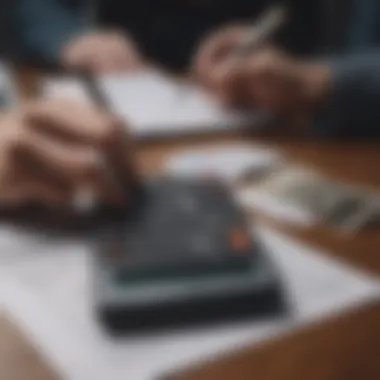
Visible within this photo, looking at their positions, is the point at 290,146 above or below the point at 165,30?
below

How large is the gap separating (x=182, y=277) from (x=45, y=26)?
41.4 inches

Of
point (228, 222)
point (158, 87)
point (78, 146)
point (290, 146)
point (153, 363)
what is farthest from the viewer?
point (158, 87)

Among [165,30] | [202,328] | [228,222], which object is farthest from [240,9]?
[202,328]

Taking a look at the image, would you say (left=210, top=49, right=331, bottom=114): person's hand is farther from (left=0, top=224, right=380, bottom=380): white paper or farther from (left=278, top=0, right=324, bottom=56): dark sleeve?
(left=278, top=0, right=324, bottom=56): dark sleeve

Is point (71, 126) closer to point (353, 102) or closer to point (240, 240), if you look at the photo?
point (240, 240)

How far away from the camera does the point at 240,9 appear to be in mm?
1602

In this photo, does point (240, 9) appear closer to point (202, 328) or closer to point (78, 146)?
point (78, 146)

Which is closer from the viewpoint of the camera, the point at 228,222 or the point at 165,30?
the point at 228,222

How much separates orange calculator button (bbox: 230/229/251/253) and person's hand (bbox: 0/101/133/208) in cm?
13

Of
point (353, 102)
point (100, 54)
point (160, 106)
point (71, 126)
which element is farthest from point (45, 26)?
point (71, 126)

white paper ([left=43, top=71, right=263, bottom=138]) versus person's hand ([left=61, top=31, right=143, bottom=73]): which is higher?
person's hand ([left=61, top=31, right=143, bottom=73])

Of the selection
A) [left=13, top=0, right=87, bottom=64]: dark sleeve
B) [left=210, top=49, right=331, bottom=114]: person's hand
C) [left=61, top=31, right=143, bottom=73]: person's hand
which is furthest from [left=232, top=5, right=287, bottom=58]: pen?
[left=13, top=0, right=87, bottom=64]: dark sleeve

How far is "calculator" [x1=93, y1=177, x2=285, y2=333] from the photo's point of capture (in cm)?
50

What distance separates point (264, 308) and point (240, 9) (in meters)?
1.15
